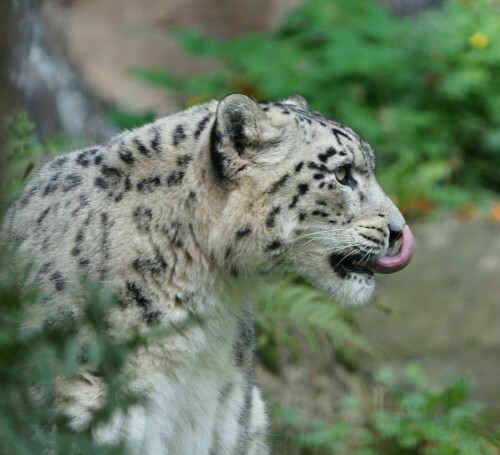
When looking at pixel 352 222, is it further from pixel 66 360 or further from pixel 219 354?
pixel 66 360

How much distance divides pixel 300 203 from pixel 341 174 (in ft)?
0.82

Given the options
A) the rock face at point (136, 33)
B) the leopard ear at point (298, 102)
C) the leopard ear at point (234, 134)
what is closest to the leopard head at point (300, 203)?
the leopard ear at point (234, 134)

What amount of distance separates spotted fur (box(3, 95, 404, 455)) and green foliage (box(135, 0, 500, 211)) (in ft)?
18.2

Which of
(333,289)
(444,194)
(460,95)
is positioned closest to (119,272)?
(333,289)

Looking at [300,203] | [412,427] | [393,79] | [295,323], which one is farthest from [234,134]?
[393,79]

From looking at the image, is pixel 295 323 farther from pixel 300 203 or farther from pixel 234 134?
pixel 234 134

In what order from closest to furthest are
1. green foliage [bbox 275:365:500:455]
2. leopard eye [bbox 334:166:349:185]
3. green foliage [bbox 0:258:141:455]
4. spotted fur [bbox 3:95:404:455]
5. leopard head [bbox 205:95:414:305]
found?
green foliage [bbox 0:258:141:455] → spotted fur [bbox 3:95:404:455] → leopard head [bbox 205:95:414:305] → leopard eye [bbox 334:166:349:185] → green foliage [bbox 275:365:500:455]

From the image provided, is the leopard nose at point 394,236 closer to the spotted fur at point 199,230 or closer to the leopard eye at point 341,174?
the spotted fur at point 199,230

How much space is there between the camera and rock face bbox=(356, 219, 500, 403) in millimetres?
8258

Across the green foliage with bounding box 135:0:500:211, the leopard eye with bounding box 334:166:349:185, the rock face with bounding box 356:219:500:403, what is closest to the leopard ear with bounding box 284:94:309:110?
the leopard eye with bounding box 334:166:349:185

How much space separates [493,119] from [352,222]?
23.3 feet

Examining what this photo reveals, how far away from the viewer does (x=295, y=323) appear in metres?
7.30

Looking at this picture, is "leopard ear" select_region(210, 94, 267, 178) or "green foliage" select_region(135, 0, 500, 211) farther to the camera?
"green foliage" select_region(135, 0, 500, 211)

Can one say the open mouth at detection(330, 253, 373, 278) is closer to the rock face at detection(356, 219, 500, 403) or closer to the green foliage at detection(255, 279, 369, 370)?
the green foliage at detection(255, 279, 369, 370)
